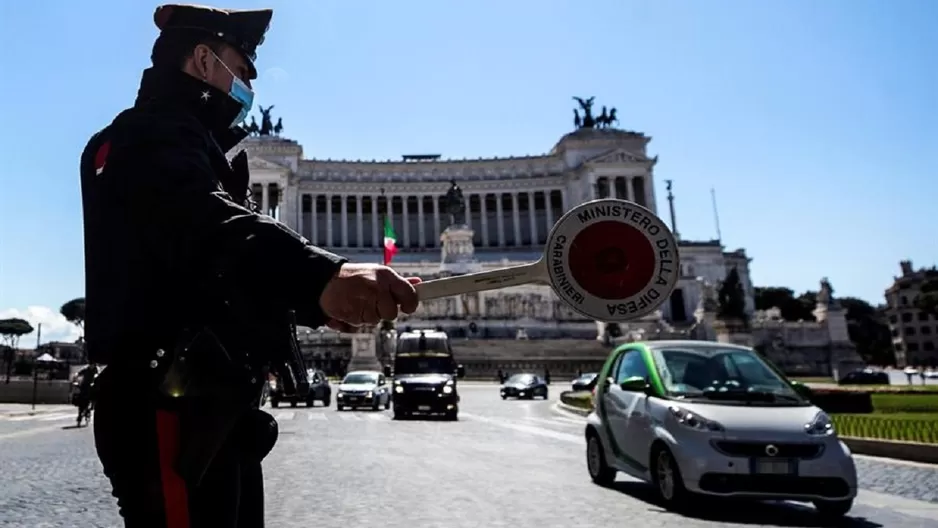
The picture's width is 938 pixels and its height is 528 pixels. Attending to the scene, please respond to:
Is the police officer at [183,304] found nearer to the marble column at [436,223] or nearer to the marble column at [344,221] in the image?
the marble column at [344,221]

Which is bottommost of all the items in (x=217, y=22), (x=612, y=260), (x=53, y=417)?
(x=53, y=417)

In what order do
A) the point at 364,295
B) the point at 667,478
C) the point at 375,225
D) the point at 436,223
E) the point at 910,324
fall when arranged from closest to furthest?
1. the point at 364,295
2. the point at 667,478
3. the point at 375,225
4. the point at 436,223
5. the point at 910,324

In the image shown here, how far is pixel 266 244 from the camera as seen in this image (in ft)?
5.66

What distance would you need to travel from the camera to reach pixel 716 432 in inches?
291

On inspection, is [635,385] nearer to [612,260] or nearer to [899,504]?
[899,504]

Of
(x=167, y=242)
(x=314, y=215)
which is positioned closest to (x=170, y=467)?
(x=167, y=242)

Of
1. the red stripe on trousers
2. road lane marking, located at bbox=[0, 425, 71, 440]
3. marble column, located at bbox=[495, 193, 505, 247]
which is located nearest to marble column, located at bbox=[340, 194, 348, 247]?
marble column, located at bbox=[495, 193, 505, 247]

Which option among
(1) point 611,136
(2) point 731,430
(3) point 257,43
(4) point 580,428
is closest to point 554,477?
(2) point 731,430

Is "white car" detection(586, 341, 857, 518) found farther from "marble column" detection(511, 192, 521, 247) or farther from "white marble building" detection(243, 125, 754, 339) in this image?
"marble column" detection(511, 192, 521, 247)

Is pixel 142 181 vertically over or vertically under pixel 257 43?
under

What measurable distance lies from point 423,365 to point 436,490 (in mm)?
19235

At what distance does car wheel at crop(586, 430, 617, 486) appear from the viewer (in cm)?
923

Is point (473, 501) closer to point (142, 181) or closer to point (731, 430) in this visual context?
point (731, 430)

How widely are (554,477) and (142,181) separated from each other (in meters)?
8.58
